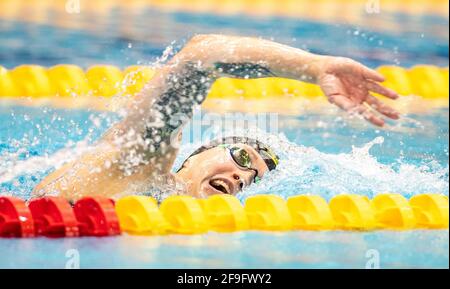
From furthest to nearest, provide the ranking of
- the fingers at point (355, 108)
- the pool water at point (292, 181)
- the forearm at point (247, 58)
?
the forearm at point (247, 58) < the pool water at point (292, 181) < the fingers at point (355, 108)

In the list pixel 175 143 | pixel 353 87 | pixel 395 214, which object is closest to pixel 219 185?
pixel 175 143

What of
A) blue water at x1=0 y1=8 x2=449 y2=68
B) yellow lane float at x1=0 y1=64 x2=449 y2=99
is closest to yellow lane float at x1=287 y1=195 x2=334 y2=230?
yellow lane float at x1=0 y1=64 x2=449 y2=99

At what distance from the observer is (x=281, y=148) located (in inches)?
154

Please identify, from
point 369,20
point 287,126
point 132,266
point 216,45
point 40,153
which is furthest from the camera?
point 369,20

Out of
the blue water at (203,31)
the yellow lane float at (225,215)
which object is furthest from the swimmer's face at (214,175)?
the blue water at (203,31)

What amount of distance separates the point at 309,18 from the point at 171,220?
410 centimetres

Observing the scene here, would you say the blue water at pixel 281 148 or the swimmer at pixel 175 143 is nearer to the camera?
the blue water at pixel 281 148

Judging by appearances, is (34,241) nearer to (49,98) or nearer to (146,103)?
(146,103)

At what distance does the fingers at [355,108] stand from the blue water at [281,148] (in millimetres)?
455

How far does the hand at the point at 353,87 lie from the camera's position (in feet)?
7.27

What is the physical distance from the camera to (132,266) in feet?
7.67

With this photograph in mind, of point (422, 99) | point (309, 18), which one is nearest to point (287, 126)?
point (422, 99)

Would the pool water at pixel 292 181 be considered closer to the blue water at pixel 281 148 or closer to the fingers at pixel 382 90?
the blue water at pixel 281 148

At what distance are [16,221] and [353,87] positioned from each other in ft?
3.54
